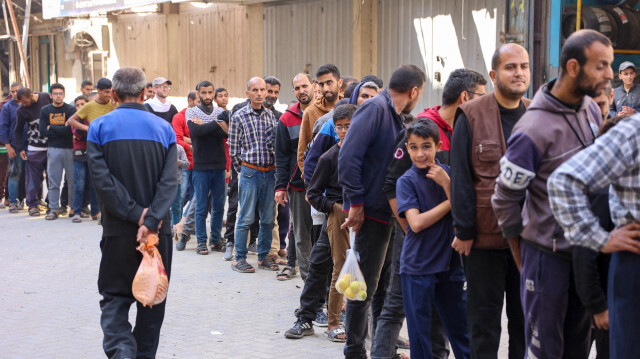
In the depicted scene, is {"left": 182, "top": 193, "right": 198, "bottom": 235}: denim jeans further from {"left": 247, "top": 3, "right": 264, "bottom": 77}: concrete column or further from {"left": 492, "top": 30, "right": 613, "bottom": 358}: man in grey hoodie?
{"left": 247, "top": 3, "right": 264, "bottom": 77}: concrete column

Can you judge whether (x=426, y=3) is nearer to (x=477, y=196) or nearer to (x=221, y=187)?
(x=221, y=187)

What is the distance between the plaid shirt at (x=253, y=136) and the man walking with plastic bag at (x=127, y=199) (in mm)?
3822

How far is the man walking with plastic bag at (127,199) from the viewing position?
5.22 meters

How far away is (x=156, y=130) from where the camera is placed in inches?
213

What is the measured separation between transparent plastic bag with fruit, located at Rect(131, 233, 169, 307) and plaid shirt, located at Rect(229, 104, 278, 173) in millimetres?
4114

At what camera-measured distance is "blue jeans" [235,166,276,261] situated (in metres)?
9.33

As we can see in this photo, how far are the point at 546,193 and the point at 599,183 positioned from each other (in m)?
0.54

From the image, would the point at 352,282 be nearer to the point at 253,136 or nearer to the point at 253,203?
the point at 253,203

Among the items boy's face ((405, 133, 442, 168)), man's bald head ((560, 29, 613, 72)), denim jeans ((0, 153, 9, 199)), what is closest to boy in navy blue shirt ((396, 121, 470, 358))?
boy's face ((405, 133, 442, 168))

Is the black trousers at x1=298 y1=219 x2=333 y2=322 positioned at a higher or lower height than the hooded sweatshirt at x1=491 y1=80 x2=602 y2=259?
lower

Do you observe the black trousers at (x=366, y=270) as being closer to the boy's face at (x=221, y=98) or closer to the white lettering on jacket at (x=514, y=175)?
the white lettering on jacket at (x=514, y=175)

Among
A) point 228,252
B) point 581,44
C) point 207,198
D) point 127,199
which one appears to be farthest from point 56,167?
point 581,44

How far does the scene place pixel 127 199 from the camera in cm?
525

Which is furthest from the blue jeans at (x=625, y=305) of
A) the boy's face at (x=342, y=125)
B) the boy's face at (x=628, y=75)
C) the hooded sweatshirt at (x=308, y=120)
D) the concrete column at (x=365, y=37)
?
the concrete column at (x=365, y=37)
